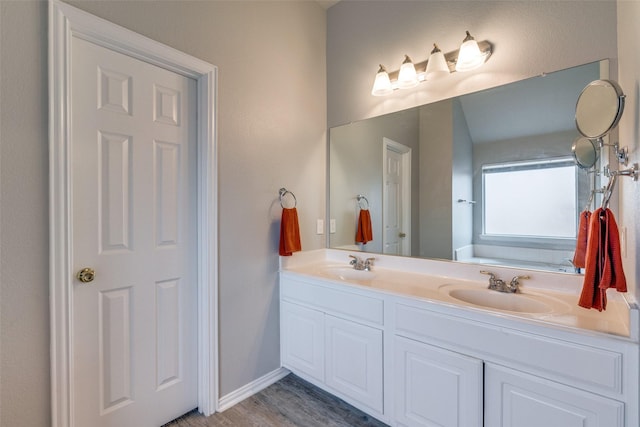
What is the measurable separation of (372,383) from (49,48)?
7.06 ft

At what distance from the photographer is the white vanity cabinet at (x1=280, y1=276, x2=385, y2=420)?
63.8 inches

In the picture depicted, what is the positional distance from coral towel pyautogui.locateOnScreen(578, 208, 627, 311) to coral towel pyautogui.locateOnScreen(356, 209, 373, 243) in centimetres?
134

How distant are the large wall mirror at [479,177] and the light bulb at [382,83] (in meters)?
0.17

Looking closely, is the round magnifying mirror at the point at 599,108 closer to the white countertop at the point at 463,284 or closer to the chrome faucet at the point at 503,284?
the white countertop at the point at 463,284

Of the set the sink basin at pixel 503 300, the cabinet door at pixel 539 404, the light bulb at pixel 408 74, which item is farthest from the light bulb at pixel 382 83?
the cabinet door at pixel 539 404

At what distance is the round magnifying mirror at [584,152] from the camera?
139cm

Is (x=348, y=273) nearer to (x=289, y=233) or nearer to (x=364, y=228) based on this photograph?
(x=364, y=228)

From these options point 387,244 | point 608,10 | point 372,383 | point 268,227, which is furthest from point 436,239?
point 608,10

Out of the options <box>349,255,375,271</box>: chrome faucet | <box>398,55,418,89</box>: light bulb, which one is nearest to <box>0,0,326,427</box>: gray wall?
<box>349,255,375,271</box>: chrome faucet

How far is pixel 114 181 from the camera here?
4.80 feet

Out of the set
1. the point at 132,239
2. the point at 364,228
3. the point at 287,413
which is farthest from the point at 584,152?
the point at 132,239

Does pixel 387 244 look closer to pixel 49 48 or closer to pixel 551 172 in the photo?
pixel 551 172

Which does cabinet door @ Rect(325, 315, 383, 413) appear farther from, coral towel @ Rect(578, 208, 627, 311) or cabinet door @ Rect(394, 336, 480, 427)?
coral towel @ Rect(578, 208, 627, 311)

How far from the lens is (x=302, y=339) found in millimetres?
2000
